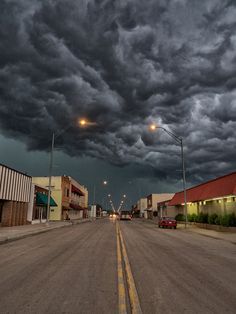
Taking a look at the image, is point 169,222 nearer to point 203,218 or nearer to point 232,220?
point 203,218

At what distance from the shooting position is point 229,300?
5719mm

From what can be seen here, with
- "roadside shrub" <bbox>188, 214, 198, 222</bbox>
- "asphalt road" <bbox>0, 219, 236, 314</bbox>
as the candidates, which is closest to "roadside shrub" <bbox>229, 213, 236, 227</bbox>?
"roadside shrub" <bbox>188, 214, 198, 222</bbox>

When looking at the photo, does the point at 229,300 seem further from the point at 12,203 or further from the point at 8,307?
the point at 12,203

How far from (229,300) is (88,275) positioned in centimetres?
361

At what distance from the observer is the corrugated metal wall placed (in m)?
29.8

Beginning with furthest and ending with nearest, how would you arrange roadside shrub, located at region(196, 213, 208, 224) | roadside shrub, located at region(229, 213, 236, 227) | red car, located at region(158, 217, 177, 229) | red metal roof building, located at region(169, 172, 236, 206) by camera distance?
1. roadside shrub, located at region(196, 213, 208, 224)
2. red car, located at region(158, 217, 177, 229)
3. red metal roof building, located at region(169, 172, 236, 206)
4. roadside shrub, located at region(229, 213, 236, 227)

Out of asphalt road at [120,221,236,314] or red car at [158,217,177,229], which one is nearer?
asphalt road at [120,221,236,314]

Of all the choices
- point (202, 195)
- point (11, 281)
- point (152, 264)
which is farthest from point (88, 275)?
point (202, 195)

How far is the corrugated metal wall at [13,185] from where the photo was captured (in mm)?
29828

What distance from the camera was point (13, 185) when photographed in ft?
106

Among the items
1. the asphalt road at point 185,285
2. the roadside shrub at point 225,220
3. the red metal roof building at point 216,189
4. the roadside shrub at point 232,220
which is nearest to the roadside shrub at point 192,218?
the red metal roof building at point 216,189

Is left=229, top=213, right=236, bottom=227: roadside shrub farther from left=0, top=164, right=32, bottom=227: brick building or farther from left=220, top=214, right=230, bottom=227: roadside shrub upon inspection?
left=0, top=164, right=32, bottom=227: brick building

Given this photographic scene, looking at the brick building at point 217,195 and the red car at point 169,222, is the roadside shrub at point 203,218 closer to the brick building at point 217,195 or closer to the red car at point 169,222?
the brick building at point 217,195

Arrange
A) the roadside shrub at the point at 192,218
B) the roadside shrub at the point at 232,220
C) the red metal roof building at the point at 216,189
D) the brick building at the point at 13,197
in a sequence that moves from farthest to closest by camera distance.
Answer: the roadside shrub at the point at 192,218 < the brick building at the point at 13,197 < the red metal roof building at the point at 216,189 < the roadside shrub at the point at 232,220
